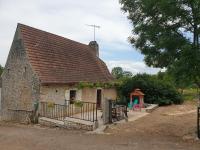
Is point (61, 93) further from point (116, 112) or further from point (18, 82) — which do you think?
point (116, 112)

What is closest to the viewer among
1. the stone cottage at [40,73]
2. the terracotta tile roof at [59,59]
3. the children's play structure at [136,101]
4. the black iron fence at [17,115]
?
the black iron fence at [17,115]

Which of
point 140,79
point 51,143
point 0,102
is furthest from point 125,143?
point 140,79

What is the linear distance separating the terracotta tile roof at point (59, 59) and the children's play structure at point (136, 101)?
3.12 m

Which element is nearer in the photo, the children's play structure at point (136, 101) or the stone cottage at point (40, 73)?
the stone cottage at point (40, 73)

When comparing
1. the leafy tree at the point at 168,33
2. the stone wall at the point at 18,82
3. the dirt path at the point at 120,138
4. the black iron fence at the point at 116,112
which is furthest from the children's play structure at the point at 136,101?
the leafy tree at the point at 168,33

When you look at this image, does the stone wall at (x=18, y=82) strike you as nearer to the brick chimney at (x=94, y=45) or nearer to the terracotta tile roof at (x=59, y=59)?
the terracotta tile roof at (x=59, y=59)

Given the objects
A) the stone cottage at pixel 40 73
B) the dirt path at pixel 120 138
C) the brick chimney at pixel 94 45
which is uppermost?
the brick chimney at pixel 94 45

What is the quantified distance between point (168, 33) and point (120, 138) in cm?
502

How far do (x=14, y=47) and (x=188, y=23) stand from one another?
13054 millimetres

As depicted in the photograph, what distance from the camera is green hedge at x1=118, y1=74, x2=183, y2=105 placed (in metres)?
31.4

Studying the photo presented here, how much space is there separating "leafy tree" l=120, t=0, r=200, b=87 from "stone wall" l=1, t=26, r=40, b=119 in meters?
8.59

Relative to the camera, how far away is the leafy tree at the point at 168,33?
47.4 feet

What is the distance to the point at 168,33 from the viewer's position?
50.3 feet

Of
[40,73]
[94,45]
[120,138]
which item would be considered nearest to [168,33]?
[120,138]
